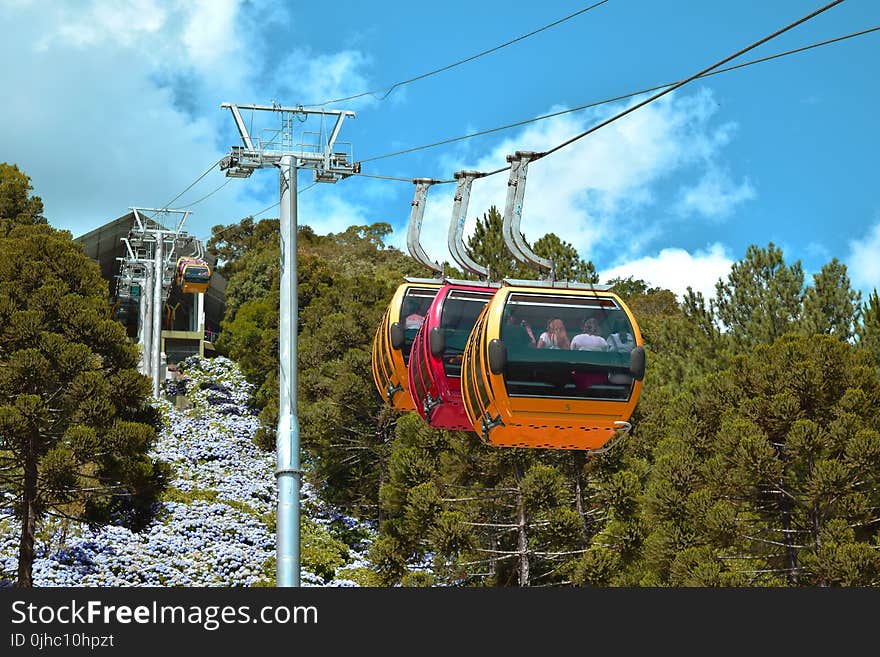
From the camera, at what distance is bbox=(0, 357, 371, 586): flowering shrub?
26344 millimetres

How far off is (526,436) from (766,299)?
1901 cm

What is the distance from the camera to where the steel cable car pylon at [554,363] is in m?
12.5

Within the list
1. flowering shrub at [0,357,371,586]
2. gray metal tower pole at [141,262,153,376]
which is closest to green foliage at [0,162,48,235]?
gray metal tower pole at [141,262,153,376]

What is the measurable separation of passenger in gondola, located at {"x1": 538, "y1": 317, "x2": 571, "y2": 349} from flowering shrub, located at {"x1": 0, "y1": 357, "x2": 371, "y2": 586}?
1549 centimetres

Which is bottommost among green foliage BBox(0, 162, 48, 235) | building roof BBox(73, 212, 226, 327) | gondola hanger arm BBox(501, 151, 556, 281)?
gondola hanger arm BBox(501, 151, 556, 281)

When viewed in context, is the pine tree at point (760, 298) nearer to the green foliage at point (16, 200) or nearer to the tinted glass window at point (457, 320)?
the tinted glass window at point (457, 320)

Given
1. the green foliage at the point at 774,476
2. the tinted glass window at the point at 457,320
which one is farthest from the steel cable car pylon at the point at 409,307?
the green foliage at the point at 774,476

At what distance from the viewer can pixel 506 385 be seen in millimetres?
12391

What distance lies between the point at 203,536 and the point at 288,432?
1612cm

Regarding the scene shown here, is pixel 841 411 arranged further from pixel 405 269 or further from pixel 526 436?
pixel 405 269

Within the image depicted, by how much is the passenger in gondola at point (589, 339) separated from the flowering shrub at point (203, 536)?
1553 cm

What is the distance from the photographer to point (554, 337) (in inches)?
498

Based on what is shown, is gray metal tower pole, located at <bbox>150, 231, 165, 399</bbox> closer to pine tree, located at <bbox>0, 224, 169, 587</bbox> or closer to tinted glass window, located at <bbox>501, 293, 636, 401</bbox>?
pine tree, located at <bbox>0, 224, 169, 587</bbox>

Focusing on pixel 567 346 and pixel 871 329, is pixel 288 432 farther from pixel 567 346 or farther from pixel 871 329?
pixel 871 329
